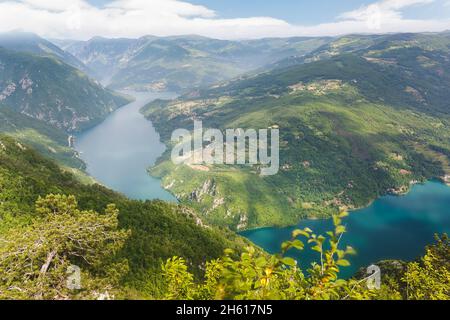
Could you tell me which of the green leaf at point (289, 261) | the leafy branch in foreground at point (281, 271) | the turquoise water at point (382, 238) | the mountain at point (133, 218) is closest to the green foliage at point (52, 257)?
the leafy branch in foreground at point (281, 271)

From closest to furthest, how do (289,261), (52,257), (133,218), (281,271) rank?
(289,261), (281,271), (52,257), (133,218)

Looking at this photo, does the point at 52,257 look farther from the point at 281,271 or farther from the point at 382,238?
the point at 382,238

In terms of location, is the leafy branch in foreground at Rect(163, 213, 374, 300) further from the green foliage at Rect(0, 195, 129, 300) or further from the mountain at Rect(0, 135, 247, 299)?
the mountain at Rect(0, 135, 247, 299)

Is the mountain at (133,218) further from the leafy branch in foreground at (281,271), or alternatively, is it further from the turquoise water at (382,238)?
the leafy branch in foreground at (281,271)

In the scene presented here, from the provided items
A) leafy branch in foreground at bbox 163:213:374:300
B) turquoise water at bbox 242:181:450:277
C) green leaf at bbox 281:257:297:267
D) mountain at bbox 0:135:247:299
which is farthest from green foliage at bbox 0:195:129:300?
turquoise water at bbox 242:181:450:277

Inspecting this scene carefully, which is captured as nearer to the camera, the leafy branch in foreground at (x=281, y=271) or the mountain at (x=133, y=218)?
the leafy branch in foreground at (x=281, y=271)

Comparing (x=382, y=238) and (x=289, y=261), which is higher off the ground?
(x=289, y=261)

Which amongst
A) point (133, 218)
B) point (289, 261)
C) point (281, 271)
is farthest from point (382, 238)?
point (289, 261)
